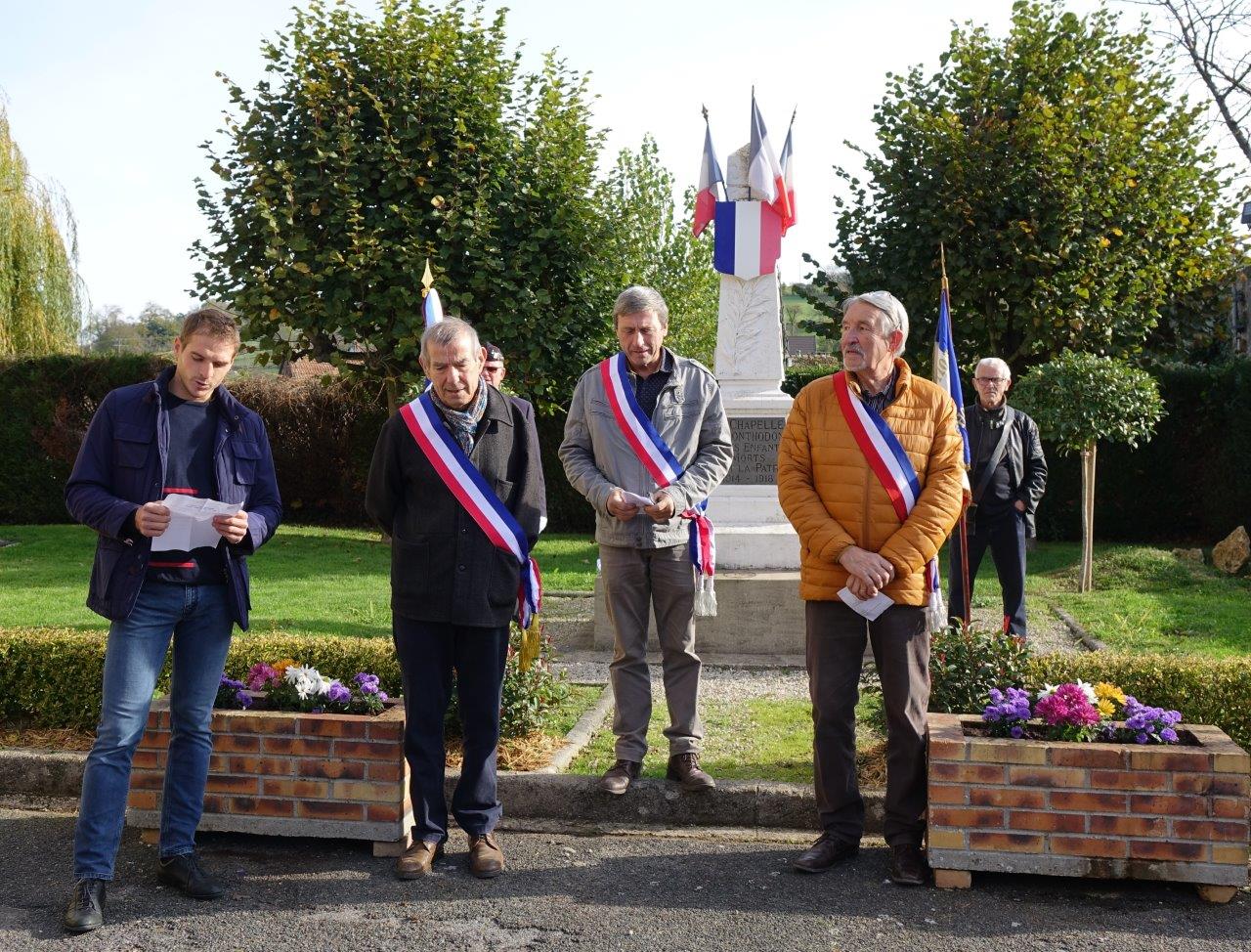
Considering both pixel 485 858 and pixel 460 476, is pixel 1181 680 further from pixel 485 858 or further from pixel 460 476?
pixel 460 476

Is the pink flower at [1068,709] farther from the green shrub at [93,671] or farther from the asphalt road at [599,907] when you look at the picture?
the green shrub at [93,671]

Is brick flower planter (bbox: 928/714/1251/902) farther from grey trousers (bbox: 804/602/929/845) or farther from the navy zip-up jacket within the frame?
the navy zip-up jacket

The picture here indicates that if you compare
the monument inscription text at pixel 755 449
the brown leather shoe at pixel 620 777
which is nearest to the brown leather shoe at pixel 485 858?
the brown leather shoe at pixel 620 777

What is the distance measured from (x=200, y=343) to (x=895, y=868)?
3207 mm

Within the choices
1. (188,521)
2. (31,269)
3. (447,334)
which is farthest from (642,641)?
(31,269)

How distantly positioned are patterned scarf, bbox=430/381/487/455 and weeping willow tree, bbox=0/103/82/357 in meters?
18.9

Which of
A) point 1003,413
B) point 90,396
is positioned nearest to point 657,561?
point 1003,413

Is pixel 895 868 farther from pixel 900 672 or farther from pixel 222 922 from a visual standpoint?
pixel 222 922

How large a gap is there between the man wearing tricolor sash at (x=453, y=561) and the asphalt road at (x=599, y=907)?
0.22m

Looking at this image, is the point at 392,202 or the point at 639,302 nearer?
the point at 639,302

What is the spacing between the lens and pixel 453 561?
462 cm

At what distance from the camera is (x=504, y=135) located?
52.9 feet

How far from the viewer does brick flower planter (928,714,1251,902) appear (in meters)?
4.38

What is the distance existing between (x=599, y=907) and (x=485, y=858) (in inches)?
20.8
